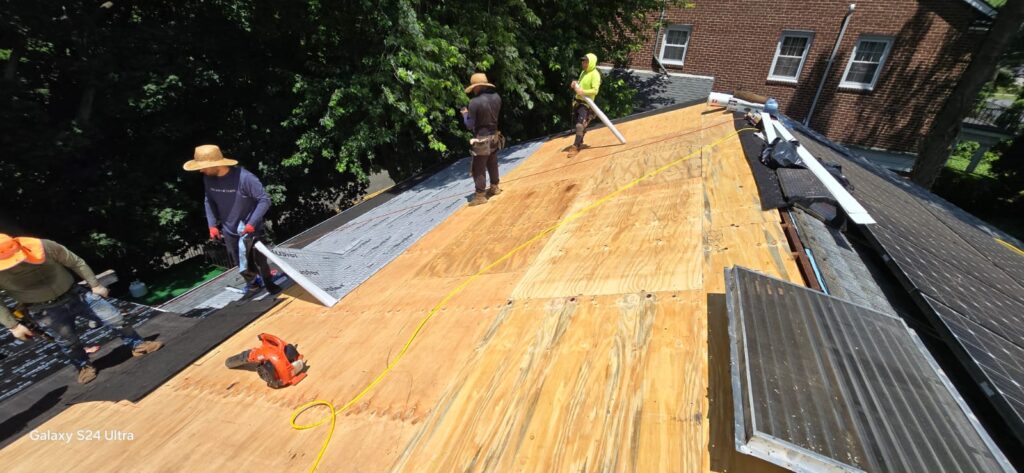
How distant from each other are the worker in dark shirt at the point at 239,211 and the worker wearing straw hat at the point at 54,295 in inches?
42.2

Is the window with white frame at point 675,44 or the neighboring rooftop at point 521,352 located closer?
the neighboring rooftop at point 521,352

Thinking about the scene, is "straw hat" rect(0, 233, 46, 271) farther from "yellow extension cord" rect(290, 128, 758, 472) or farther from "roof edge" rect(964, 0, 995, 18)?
"roof edge" rect(964, 0, 995, 18)

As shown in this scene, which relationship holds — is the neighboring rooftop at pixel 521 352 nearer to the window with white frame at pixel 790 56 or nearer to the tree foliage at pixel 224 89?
the tree foliage at pixel 224 89

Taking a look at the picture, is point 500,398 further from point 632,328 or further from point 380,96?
point 380,96

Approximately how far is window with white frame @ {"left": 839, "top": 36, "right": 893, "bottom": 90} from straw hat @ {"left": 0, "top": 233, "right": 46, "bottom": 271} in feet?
73.0

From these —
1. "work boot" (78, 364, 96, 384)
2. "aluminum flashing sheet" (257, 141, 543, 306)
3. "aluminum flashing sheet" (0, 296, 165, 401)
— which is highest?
"aluminum flashing sheet" (257, 141, 543, 306)

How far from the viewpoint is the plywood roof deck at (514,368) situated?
6.66ft

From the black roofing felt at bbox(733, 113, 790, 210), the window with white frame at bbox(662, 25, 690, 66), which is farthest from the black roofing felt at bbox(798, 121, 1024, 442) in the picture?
the window with white frame at bbox(662, 25, 690, 66)

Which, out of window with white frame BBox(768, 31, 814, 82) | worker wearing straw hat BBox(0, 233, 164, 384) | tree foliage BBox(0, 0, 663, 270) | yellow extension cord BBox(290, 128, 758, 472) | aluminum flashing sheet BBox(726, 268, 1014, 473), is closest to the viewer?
aluminum flashing sheet BBox(726, 268, 1014, 473)

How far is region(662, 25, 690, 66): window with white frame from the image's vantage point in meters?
17.7

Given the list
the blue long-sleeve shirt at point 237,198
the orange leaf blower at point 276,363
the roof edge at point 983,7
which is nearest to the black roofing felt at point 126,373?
the orange leaf blower at point 276,363

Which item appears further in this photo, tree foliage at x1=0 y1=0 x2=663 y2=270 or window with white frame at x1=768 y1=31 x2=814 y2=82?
window with white frame at x1=768 y1=31 x2=814 y2=82

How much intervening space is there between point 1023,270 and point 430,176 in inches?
350

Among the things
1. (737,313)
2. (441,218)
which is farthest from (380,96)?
(737,313)
